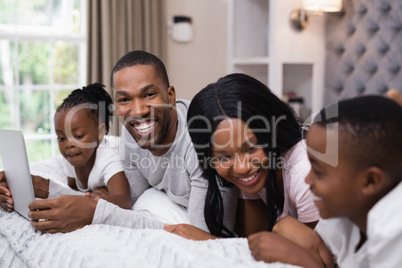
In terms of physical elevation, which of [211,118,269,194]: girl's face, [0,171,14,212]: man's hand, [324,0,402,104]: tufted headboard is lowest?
[0,171,14,212]: man's hand

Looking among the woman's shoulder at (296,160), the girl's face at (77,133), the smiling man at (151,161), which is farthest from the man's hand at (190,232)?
the girl's face at (77,133)

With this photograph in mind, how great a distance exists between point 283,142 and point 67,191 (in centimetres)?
98

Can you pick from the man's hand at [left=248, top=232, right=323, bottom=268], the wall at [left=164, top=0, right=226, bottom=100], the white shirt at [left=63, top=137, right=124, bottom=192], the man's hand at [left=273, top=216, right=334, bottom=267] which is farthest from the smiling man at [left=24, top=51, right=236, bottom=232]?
the wall at [left=164, top=0, right=226, bottom=100]

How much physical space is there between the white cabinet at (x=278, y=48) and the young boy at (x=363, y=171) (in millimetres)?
2633

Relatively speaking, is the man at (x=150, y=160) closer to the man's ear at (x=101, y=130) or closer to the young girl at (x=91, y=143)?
the young girl at (x=91, y=143)

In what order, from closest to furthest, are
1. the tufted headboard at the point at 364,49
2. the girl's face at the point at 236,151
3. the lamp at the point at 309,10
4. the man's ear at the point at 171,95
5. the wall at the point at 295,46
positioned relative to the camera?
the girl's face at the point at 236,151 < the man's ear at the point at 171,95 < the tufted headboard at the point at 364,49 < the lamp at the point at 309,10 < the wall at the point at 295,46

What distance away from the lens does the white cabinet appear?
11.7 ft

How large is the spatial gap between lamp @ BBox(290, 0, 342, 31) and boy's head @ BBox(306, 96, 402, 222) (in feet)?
8.03

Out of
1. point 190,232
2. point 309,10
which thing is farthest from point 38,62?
point 190,232

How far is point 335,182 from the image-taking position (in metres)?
0.95

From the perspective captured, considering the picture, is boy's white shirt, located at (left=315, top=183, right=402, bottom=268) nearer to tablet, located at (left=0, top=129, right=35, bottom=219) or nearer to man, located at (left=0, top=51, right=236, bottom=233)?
man, located at (left=0, top=51, right=236, bottom=233)

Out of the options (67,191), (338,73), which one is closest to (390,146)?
(67,191)

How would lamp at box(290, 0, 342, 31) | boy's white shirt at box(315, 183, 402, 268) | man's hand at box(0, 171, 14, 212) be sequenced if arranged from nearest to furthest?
1. boy's white shirt at box(315, 183, 402, 268)
2. man's hand at box(0, 171, 14, 212)
3. lamp at box(290, 0, 342, 31)

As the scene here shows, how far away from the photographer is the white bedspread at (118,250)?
0.99 meters
